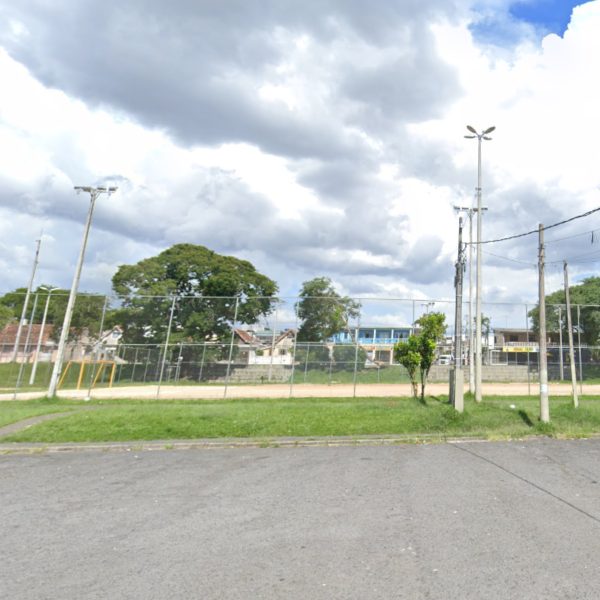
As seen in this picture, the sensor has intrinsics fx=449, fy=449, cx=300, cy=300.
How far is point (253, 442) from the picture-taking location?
11258mm

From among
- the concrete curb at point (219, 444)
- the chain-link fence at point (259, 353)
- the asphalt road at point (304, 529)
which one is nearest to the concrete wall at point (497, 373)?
the chain-link fence at point (259, 353)

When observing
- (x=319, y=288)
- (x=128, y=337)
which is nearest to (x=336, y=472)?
(x=128, y=337)

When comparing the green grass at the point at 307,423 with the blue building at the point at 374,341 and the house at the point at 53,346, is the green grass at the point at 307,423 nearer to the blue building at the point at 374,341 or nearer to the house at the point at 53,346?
the blue building at the point at 374,341

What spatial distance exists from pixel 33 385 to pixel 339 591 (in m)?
30.6

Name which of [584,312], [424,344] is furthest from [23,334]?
[584,312]

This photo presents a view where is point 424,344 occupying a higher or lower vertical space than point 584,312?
lower

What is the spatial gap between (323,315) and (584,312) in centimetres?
2390

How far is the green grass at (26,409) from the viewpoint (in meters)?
14.0

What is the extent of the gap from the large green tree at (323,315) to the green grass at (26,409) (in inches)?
433

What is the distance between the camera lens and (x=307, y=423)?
42.4 feet

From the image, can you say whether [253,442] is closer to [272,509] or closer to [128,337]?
[272,509]

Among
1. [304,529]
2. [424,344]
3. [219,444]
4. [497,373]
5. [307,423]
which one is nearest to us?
[304,529]

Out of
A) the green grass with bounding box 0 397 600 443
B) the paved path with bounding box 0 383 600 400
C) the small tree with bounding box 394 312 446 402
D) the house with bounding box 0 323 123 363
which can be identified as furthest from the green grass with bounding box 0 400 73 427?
the small tree with bounding box 394 312 446 402

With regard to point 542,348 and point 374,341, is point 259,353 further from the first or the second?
point 542,348
